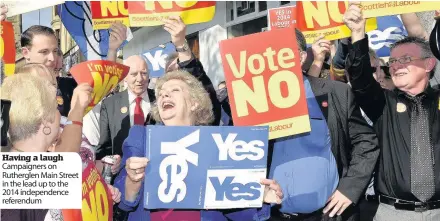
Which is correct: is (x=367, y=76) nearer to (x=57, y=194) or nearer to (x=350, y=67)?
(x=350, y=67)

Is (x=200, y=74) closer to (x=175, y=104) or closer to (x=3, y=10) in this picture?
(x=175, y=104)

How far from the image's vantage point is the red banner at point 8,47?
3.56 metres

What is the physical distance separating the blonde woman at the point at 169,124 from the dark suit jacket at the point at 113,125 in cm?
83

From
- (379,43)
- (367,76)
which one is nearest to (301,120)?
(367,76)

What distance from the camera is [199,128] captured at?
312cm

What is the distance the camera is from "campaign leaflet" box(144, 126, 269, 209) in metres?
3.06

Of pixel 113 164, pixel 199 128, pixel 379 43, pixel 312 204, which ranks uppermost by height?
pixel 379 43

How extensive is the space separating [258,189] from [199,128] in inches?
16.9

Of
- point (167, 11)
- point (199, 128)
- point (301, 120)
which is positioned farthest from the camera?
point (167, 11)

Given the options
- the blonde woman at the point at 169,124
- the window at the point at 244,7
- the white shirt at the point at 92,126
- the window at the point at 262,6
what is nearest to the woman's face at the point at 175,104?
the blonde woman at the point at 169,124

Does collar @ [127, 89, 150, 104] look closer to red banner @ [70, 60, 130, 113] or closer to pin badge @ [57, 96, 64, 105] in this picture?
pin badge @ [57, 96, 64, 105]

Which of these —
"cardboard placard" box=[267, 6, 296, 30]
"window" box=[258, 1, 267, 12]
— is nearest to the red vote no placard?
"cardboard placard" box=[267, 6, 296, 30]

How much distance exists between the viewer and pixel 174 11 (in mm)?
4484

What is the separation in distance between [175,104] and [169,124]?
118mm
